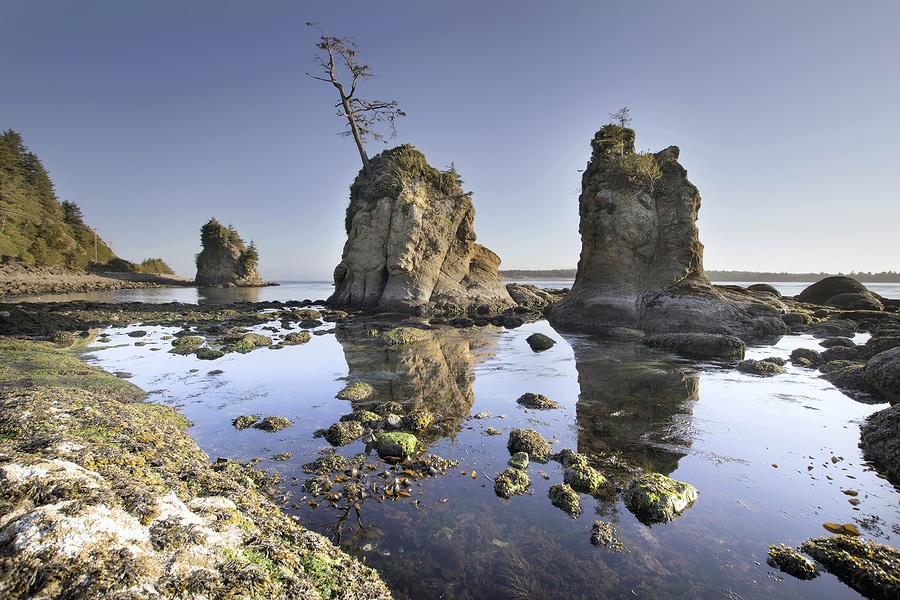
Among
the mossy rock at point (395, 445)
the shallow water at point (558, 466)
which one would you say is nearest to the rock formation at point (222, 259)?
the shallow water at point (558, 466)

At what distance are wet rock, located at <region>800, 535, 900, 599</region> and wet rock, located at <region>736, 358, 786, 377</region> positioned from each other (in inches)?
396

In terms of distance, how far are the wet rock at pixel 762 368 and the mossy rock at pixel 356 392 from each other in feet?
41.0

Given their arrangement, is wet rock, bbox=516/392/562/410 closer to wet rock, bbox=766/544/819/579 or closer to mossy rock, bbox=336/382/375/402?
mossy rock, bbox=336/382/375/402

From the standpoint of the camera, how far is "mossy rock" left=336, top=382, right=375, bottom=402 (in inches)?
409

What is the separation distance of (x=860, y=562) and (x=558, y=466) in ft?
11.8

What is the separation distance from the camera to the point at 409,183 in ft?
111

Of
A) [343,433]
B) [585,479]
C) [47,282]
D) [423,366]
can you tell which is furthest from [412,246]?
[47,282]

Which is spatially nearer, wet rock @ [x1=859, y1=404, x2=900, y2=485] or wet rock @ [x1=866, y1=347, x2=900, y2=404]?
wet rock @ [x1=859, y1=404, x2=900, y2=485]

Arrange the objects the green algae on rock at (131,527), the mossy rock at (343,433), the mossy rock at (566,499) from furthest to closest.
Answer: the mossy rock at (343,433) → the mossy rock at (566,499) → the green algae on rock at (131,527)

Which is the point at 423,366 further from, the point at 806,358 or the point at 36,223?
the point at 36,223

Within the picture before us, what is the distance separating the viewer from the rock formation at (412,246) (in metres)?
32.2

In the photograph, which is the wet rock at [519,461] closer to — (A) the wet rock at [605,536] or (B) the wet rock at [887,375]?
(A) the wet rock at [605,536]

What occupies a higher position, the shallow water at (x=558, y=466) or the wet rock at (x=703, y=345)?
the wet rock at (x=703, y=345)

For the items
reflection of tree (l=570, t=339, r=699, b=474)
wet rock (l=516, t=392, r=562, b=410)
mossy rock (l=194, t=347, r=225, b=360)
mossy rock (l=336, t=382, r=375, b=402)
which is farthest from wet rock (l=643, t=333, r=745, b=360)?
mossy rock (l=194, t=347, r=225, b=360)
